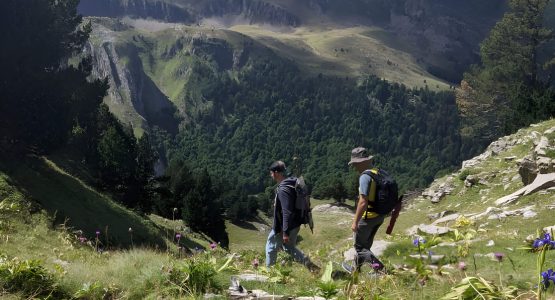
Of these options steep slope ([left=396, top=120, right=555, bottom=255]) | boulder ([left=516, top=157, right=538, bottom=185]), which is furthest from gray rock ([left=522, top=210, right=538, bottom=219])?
boulder ([left=516, top=157, right=538, bottom=185])

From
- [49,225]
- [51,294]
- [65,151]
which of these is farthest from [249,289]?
[65,151]

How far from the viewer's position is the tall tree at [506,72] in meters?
51.1

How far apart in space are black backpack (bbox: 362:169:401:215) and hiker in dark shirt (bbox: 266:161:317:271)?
5.66 feet

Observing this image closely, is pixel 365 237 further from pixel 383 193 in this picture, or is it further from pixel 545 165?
pixel 545 165

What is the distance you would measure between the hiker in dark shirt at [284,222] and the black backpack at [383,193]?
1.73 metres

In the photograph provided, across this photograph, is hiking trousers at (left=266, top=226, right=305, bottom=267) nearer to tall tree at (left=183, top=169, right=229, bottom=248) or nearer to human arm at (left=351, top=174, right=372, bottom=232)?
human arm at (left=351, top=174, right=372, bottom=232)

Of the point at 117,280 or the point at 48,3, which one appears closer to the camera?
the point at 117,280

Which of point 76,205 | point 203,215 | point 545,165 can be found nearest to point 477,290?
point 545,165

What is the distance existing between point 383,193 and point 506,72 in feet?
171

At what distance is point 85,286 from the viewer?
6.33 metres

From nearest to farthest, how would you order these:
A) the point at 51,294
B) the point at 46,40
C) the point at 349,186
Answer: the point at 51,294, the point at 46,40, the point at 349,186

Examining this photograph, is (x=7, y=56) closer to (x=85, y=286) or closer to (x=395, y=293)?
(x=85, y=286)

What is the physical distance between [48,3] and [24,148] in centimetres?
1126

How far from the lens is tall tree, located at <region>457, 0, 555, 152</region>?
168 ft
